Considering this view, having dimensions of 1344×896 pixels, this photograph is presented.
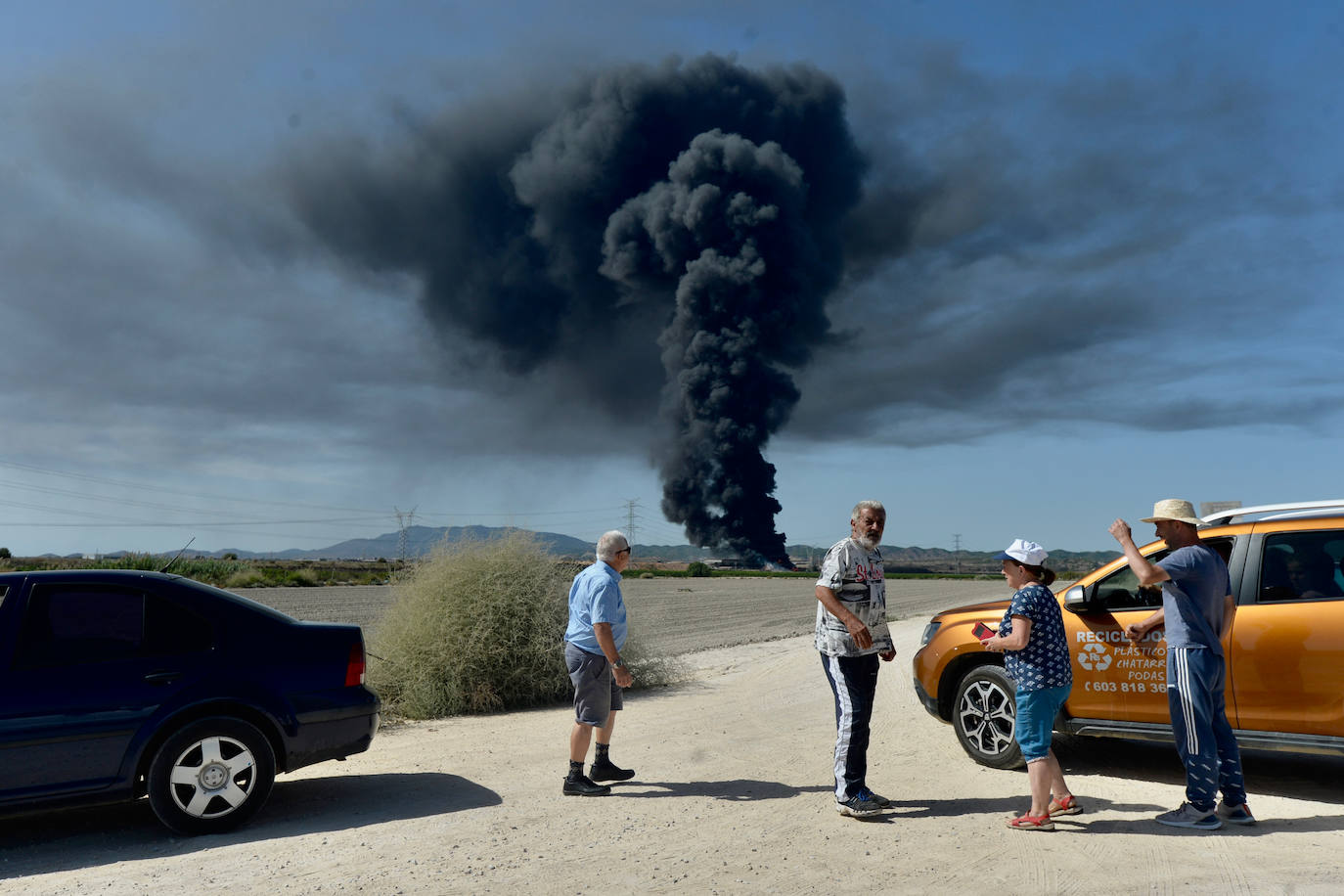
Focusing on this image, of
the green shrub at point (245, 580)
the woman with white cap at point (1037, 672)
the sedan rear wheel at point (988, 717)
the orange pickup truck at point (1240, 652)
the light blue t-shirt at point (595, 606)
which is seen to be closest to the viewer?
the woman with white cap at point (1037, 672)

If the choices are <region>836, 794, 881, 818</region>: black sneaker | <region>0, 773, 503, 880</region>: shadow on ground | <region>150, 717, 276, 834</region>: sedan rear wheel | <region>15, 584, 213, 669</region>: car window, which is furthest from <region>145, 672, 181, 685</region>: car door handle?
<region>836, 794, 881, 818</region>: black sneaker

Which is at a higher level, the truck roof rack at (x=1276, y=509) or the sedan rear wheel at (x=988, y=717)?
the truck roof rack at (x=1276, y=509)

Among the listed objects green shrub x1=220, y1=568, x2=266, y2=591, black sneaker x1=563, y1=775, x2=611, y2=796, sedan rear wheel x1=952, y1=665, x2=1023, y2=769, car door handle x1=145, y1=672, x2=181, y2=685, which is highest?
green shrub x1=220, y1=568, x2=266, y2=591

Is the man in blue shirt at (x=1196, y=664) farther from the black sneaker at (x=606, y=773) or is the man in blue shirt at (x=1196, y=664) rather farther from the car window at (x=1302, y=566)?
the black sneaker at (x=606, y=773)

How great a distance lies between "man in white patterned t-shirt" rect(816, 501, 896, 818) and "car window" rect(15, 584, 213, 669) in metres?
3.65

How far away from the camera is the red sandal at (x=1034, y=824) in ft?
17.9

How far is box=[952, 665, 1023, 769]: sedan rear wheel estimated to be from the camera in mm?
6918

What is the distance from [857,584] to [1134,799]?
237 centimetres

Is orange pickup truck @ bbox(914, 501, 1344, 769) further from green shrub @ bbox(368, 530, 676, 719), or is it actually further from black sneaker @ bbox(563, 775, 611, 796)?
green shrub @ bbox(368, 530, 676, 719)

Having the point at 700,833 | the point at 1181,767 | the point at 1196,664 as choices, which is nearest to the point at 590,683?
the point at 700,833

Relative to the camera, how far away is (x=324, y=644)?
6102 millimetres

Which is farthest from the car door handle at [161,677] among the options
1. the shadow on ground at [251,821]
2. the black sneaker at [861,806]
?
the black sneaker at [861,806]

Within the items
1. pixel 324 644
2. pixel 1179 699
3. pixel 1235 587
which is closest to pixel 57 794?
pixel 324 644

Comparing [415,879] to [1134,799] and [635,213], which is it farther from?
[635,213]
